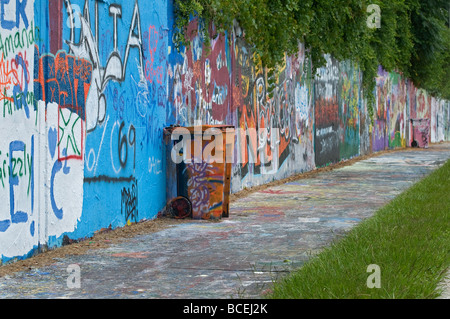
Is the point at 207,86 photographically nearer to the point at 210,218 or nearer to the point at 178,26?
the point at 178,26

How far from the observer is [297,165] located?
1612cm

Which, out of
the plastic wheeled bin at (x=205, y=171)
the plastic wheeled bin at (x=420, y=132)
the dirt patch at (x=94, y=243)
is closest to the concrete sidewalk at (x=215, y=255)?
the dirt patch at (x=94, y=243)

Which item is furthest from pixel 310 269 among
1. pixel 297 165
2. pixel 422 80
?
pixel 422 80

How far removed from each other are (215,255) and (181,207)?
8.50 ft

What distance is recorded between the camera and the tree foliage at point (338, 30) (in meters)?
10.8

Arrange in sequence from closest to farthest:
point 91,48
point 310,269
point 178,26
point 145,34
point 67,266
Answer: point 310,269 < point 67,266 < point 91,48 < point 145,34 < point 178,26

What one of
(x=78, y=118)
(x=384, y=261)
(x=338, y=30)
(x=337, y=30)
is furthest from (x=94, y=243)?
(x=338, y=30)

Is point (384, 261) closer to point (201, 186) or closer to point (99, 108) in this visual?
point (99, 108)

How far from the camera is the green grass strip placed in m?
4.56

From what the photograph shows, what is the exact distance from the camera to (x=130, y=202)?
320 inches

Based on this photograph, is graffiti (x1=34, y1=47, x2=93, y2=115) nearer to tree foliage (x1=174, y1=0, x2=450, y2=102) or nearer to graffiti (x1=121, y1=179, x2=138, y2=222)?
graffiti (x1=121, y1=179, x2=138, y2=222)

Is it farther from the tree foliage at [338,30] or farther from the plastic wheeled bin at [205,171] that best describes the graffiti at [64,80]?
the tree foliage at [338,30]

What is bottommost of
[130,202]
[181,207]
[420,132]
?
[181,207]
